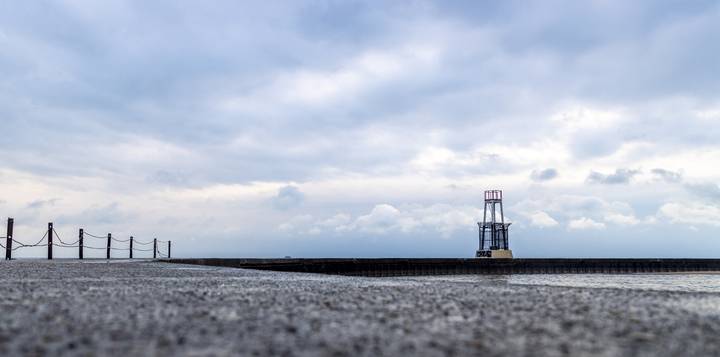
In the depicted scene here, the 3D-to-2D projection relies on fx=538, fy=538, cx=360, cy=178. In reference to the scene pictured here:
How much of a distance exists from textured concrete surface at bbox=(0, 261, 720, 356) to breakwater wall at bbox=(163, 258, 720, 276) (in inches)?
1159

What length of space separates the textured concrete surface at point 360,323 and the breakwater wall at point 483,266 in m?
29.4

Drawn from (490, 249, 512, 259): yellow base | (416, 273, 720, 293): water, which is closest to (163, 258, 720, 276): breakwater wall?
(490, 249, 512, 259): yellow base

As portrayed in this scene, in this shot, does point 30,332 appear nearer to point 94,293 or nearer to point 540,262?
point 94,293

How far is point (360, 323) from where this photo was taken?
6.09 metres

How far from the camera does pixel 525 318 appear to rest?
646cm

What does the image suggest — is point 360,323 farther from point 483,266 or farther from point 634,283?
point 483,266

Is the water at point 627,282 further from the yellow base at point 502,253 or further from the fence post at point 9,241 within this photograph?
the fence post at point 9,241

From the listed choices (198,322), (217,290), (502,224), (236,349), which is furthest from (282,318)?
(502,224)

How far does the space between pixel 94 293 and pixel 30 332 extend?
456cm

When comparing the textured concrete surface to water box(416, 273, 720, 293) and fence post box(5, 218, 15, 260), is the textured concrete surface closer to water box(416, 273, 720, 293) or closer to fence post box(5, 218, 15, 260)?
water box(416, 273, 720, 293)

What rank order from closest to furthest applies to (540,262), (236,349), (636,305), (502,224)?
(236,349)
(636,305)
(540,262)
(502,224)

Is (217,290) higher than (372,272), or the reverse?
(217,290)

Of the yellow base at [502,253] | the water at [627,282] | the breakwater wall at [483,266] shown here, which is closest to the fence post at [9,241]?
the breakwater wall at [483,266]

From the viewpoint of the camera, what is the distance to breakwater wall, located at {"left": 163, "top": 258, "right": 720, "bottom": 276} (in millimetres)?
44688
